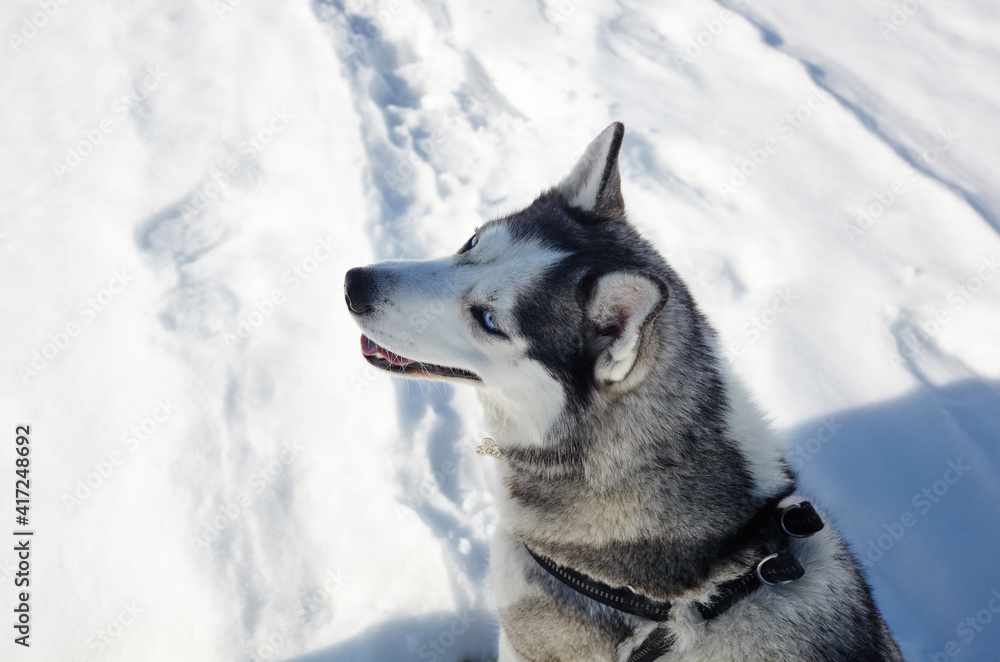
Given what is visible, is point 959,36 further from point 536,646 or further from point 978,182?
point 536,646

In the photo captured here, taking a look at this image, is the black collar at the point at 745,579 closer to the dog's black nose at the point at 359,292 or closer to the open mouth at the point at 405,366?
the open mouth at the point at 405,366

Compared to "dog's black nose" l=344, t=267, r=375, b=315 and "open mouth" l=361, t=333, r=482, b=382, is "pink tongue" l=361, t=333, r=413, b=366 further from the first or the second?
"dog's black nose" l=344, t=267, r=375, b=315

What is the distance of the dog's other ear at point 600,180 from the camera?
209 centimetres

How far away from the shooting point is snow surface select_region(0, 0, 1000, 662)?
2.56m

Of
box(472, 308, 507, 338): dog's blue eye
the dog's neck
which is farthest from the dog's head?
the dog's neck

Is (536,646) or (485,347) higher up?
(485,347)

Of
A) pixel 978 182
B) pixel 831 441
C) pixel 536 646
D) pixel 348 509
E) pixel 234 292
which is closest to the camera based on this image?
pixel 536 646

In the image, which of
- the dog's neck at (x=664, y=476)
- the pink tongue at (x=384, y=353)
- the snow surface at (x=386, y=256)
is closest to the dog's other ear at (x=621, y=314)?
the dog's neck at (x=664, y=476)

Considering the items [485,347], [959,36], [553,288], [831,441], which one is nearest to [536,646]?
[485,347]

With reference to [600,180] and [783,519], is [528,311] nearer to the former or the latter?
[600,180]

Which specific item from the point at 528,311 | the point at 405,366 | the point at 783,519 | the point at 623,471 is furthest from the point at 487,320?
the point at 783,519

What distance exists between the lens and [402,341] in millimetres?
1933

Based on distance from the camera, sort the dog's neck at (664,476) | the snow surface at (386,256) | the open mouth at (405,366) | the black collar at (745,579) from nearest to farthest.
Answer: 1. the black collar at (745,579)
2. the dog's neck at (664,476)
3. the open mouth at (405,366)
4. the snow surface at (386,256)

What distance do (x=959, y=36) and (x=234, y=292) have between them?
7519mm
